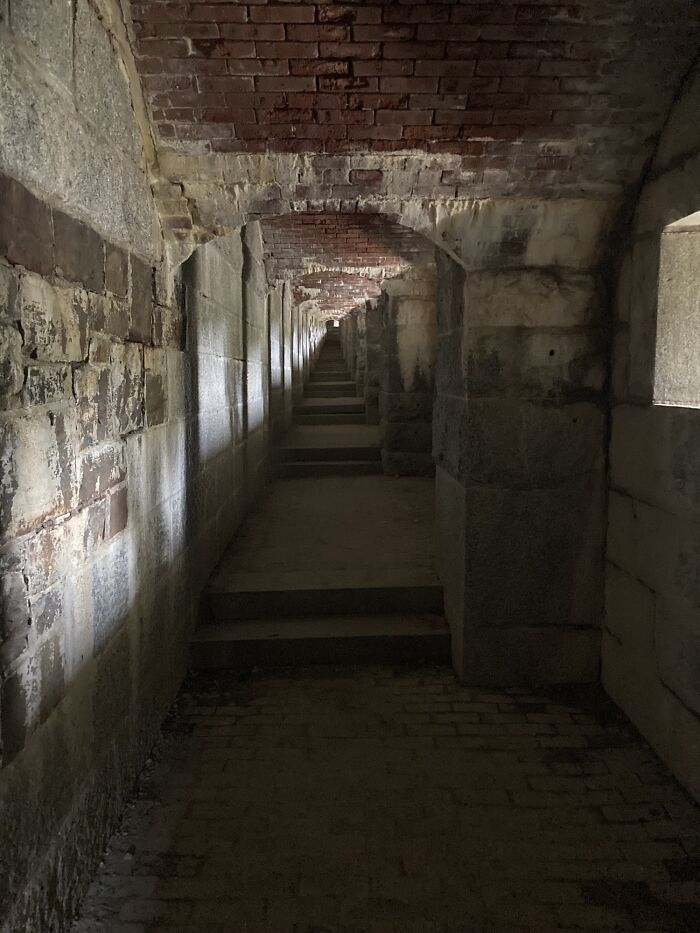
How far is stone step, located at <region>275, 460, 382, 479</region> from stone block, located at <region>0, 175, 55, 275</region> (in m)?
5.79

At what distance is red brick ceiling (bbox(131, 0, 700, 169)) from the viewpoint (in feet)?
7.21

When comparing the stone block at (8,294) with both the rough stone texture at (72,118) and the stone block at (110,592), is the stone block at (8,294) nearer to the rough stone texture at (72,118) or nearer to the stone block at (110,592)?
the rough stone texture at (72,118)

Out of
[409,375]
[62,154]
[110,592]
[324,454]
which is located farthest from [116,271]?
[324,454]

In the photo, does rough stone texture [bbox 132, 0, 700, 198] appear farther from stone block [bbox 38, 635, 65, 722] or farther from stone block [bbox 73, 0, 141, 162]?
stone block [bbox 38, 635, 65, 722]

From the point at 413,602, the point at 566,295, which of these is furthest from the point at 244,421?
the point at 566,295

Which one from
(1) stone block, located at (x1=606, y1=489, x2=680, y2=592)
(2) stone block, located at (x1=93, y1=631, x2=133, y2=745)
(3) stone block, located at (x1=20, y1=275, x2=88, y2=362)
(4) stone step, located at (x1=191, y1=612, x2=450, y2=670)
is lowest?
(4) stone step, located at (x1=191, y1=612, x2=450, y2=670)

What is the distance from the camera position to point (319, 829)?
225cm

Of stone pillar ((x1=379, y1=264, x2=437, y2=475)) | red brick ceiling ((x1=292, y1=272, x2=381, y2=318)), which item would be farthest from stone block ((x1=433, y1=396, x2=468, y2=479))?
red brick ceiling ((x1=292, y1=272, x2=381, y2=318))

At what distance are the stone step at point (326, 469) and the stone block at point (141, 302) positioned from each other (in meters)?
4.86

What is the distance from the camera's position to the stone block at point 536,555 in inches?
121

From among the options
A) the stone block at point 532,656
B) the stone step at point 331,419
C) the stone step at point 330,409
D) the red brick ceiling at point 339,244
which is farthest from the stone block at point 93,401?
the stone step at point 330,409

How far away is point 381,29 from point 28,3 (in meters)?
1.21

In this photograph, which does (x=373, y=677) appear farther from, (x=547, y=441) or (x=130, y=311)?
(x=130, y=311)

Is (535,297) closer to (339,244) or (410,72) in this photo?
(410,72)
